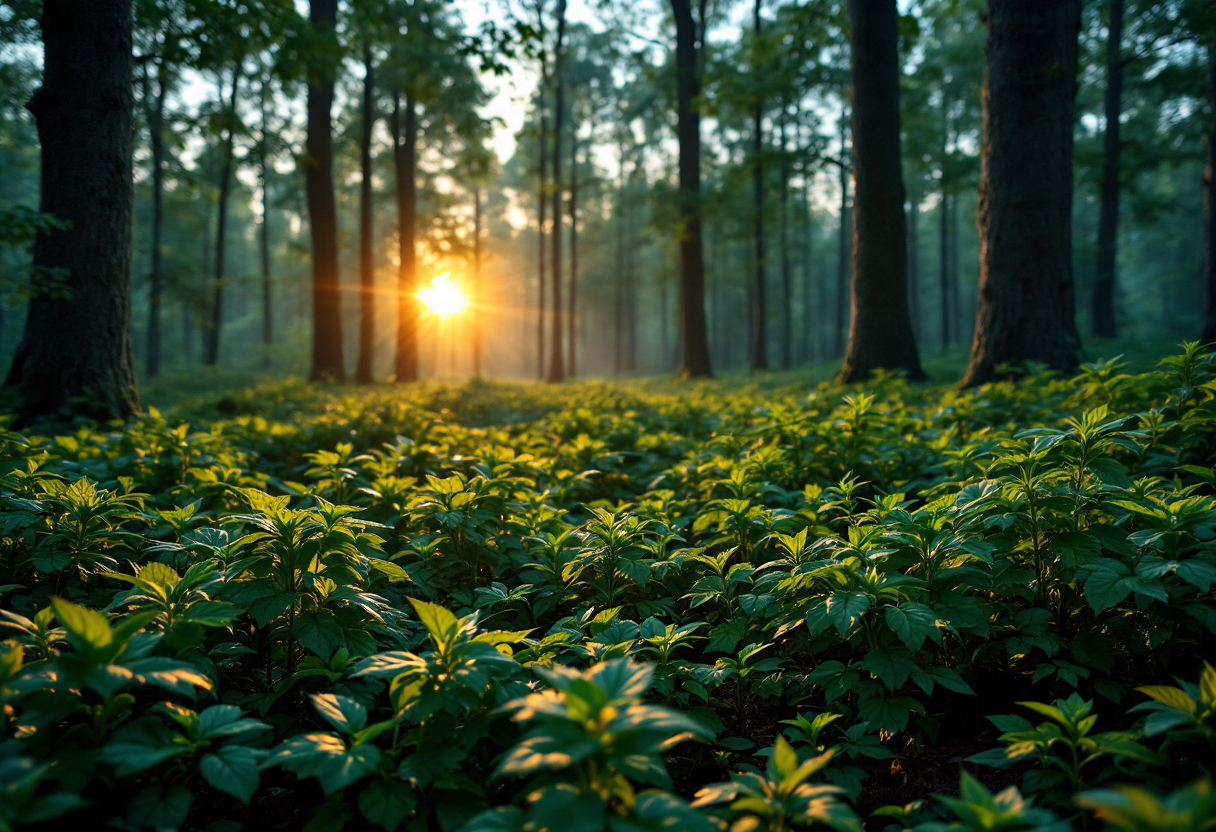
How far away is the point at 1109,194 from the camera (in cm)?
1859

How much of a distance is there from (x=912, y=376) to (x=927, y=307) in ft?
197

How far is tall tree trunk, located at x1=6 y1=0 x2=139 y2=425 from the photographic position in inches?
241

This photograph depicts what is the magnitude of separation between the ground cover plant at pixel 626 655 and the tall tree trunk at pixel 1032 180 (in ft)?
11.9

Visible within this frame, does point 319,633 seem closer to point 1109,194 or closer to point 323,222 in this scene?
point 323,222

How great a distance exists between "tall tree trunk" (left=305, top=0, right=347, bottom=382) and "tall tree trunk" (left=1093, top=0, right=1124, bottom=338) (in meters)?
21.7

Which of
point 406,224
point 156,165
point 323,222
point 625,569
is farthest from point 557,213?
point 625,569

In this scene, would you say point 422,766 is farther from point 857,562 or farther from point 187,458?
point 187,458

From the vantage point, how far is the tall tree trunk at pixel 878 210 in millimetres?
9422

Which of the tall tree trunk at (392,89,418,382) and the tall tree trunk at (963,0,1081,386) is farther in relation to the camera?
the tall tree trunk at (392,89,418,382)

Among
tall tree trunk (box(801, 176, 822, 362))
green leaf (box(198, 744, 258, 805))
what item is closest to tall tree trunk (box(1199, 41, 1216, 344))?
green leaf (box(198, 744, 258, 805))

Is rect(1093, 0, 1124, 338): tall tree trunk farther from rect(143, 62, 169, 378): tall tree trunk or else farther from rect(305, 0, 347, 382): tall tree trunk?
rect(143, 62, 169, 378): tall tree trunk

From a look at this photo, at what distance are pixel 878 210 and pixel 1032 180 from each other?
2.58 m

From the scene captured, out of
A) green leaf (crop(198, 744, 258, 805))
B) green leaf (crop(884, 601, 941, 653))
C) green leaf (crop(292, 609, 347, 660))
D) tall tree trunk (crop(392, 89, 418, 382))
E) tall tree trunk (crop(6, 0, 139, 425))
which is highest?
tall tree trunk (crop(392, 89, 418, 382))

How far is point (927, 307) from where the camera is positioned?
61.4 metres
